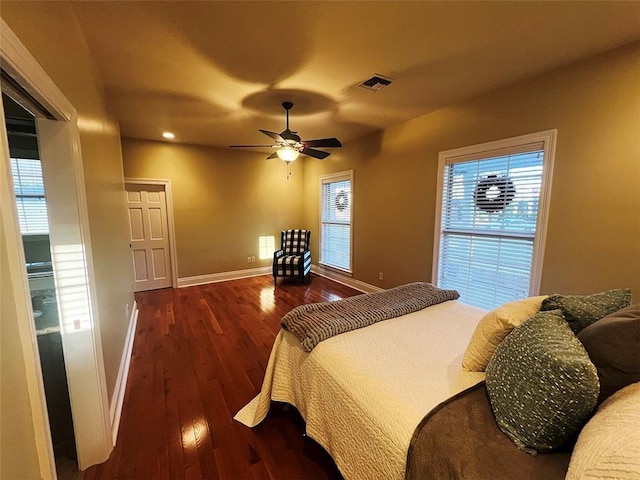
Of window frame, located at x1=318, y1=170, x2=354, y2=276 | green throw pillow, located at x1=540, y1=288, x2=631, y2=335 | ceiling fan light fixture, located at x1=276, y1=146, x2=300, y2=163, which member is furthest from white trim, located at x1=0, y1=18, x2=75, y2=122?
window frame, located at x1=318, y1=170, x2=354, y2=276

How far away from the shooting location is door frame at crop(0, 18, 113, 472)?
845 mm

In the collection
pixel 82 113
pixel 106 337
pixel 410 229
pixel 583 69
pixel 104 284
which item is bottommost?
pixel 106 337

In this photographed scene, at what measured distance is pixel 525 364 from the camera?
0.92 m

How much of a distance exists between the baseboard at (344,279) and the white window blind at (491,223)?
4.37ft

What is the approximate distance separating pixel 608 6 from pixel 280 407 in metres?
3.37

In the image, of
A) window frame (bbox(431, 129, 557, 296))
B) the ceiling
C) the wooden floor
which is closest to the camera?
the wooden floor

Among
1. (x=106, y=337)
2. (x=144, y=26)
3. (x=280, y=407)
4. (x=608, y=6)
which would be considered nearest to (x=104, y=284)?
(x=106, y=337)

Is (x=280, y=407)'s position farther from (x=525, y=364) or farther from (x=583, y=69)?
(x=583, y=69)

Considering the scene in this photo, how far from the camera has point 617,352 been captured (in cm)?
84

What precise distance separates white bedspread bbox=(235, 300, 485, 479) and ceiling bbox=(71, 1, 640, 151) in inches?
77.9

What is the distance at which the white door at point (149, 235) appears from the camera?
178 inches

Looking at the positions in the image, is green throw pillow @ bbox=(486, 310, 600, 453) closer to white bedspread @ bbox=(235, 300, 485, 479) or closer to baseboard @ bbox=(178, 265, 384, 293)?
white bedspread @ bbox=(235, 300, 485, 479)

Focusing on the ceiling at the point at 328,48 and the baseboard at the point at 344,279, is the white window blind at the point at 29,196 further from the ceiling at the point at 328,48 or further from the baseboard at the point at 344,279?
A: the baseboard at the point at 344,279

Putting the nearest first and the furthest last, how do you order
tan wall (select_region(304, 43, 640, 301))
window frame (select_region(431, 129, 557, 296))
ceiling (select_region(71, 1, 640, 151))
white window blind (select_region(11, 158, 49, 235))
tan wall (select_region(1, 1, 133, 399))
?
tan wall (select_region(1, 1, 133, 399)), ceiling (select_region(71, 1, 640, 151)), tan wall (select_region(304, 43, 640, 301)), white window blind (select_region(11, 158, 49, 235)), window frame (select_region(431, 129, 557, 296))
